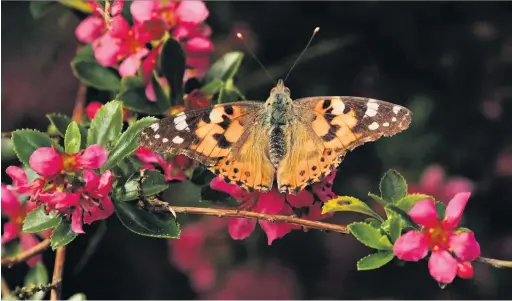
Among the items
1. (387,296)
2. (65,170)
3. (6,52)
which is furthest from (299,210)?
(6,52)

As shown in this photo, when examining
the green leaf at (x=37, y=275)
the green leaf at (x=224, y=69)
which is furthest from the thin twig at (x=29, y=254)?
the green leaf at (x=224, y=69)

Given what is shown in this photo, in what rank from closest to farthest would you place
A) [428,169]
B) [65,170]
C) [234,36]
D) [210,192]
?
[65,170] < [210,192] < [234,36] < [428,169]

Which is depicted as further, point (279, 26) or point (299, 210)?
point (279, 26)

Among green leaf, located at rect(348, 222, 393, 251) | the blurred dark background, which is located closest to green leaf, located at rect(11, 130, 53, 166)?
green leaf, located at rect(348, 222, 393, 251)

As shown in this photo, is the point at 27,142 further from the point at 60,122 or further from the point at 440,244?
the point at 440,244

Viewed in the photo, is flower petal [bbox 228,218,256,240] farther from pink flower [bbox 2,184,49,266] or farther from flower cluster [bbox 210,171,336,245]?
pink flower [bbox 2,184,49,266]

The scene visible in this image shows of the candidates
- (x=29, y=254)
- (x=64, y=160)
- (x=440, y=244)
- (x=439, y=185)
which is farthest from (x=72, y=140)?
(x=439, y=185)

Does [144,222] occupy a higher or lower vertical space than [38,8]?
lower

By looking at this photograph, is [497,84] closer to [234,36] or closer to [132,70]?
[234,36]
